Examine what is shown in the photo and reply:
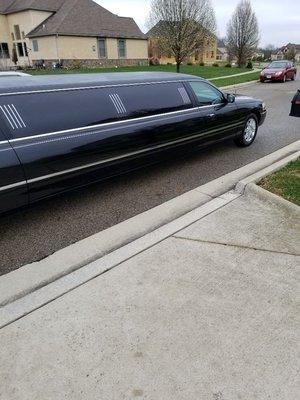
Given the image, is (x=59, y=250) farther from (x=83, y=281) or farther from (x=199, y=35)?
(x=199, y=35)

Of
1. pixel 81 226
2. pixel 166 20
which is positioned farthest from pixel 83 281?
pixel 166 20

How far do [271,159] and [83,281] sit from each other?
4.50 meters

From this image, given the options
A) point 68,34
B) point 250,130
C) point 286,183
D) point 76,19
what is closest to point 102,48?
point 76,19

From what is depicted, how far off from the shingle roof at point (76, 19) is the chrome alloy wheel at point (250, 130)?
103 feet

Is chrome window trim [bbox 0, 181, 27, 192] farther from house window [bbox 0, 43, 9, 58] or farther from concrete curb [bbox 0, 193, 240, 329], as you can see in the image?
house window [bbox 0, 43, 9, 58]

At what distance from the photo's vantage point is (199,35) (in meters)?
24.8

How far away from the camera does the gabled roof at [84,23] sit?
113 feet

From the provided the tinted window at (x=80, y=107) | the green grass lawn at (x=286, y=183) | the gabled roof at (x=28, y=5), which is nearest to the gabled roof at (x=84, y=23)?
the gabled roof at (x=28, y=5)

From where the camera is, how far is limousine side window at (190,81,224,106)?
19.8 feet

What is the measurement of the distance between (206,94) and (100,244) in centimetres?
383

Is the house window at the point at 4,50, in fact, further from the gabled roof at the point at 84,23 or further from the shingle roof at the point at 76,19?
the gabled roof at the point at 84,23

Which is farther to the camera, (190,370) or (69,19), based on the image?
(69,19)

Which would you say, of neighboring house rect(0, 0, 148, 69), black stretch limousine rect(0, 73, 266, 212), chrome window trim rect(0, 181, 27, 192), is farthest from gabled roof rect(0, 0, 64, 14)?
chrome window trim rect(0, 181, 27, 192)

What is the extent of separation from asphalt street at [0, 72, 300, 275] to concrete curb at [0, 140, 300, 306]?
0.53 feet
